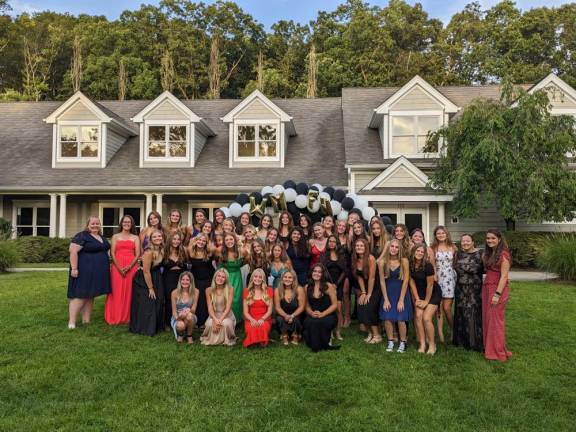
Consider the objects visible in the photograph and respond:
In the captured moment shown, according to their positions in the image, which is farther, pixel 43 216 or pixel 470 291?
pixel 43 216

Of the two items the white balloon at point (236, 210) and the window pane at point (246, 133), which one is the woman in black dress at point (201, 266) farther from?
the window pane at point (246, 133)

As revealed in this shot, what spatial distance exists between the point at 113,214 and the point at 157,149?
349 cm

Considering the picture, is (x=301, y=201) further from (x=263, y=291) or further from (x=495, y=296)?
(x=495, y=296)

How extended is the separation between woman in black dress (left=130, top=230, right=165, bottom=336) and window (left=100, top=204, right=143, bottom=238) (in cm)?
1318

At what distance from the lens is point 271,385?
482 centimetres

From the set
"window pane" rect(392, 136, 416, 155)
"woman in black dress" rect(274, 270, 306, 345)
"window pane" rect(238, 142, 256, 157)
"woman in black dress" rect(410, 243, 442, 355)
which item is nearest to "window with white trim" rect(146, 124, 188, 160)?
"window pane" rect(238, 142, 256, 157)

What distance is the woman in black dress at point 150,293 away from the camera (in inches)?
262

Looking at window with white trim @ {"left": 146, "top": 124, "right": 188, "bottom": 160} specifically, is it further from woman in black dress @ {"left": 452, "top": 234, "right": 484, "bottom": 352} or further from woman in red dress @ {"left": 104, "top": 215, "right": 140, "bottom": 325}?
woman in black dress @ {"left": 452, "top": 234, "right": 484, "bottom": 352}

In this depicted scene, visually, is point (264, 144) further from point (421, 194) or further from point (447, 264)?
point (447, 264)

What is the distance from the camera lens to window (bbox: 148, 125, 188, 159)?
18.5 meters

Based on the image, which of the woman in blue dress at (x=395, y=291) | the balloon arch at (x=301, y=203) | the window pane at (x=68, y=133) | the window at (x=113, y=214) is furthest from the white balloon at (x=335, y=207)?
the window pane at (x=68, y=133)

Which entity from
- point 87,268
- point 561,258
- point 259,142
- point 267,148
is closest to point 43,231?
point 259,142

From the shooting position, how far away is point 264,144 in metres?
18.4

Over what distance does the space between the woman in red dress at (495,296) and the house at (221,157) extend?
980 centimetres
